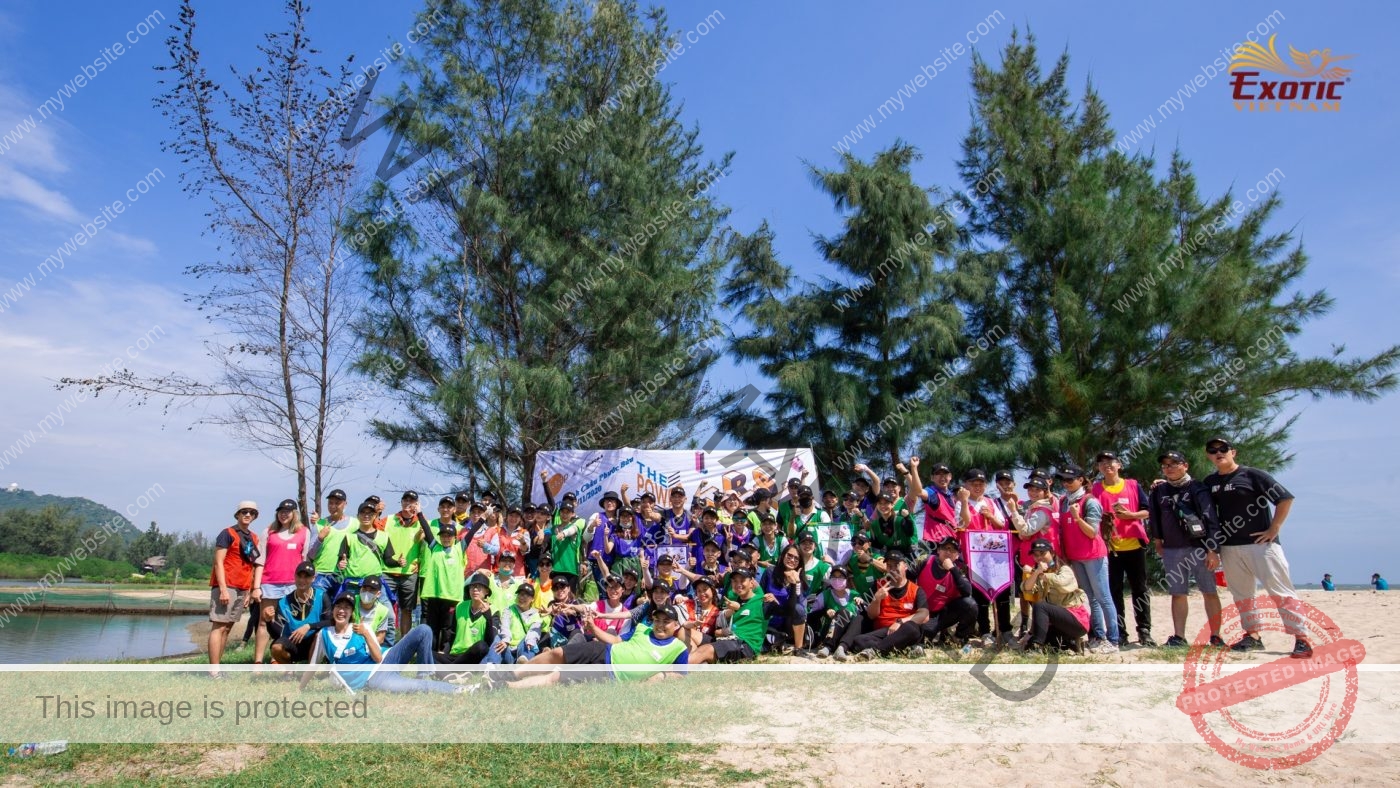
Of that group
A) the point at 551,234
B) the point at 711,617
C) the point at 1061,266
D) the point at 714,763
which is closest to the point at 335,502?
the point at 711,617

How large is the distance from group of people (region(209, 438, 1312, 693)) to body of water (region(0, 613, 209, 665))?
670 centimetres

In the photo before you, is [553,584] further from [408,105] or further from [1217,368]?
[1217,368]

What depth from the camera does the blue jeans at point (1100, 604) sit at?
7.04 meters

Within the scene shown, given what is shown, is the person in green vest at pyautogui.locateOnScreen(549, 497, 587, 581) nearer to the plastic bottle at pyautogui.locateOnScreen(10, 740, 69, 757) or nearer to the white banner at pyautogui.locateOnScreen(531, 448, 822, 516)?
the white banner at pyautogui.locateOnScreen(531, 448, 822, 516)

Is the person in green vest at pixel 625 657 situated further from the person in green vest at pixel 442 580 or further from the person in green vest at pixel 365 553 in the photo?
the person in green vest at pixel 365 553

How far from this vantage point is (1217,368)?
13258mm

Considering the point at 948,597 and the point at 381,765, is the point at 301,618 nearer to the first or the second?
the point at 381,765

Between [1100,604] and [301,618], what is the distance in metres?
6.79

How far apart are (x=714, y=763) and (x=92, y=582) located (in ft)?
176

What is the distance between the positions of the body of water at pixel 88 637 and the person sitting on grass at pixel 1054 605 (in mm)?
11844

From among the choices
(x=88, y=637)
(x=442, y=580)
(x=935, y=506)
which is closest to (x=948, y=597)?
(x=935, y=506)

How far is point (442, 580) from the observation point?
7.54 metres

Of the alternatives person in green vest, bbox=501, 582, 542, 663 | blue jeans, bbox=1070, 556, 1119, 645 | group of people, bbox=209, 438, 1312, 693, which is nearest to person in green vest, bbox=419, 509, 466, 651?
group of people, bbox=209, 438, 1312, 693

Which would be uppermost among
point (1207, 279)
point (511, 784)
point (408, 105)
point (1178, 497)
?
point (408, 105)
